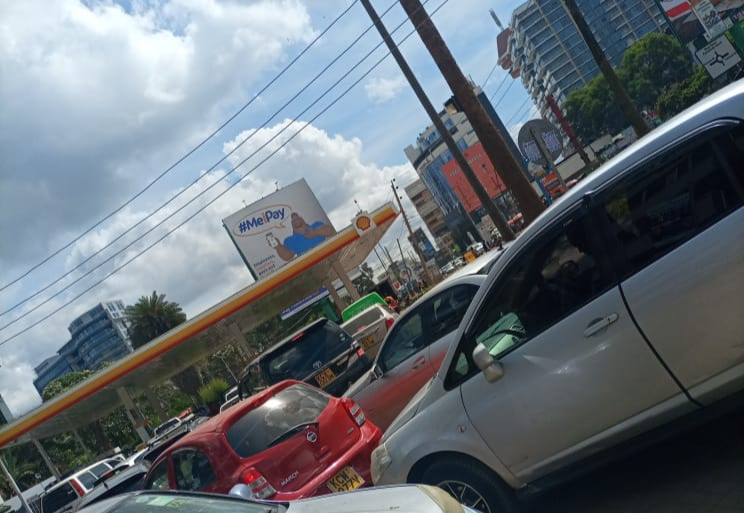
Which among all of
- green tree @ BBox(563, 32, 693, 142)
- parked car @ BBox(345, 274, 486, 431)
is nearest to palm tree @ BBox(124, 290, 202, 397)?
parked car @ BBox(345, 274, 486, 431)

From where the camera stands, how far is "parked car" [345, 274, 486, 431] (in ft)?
22.9

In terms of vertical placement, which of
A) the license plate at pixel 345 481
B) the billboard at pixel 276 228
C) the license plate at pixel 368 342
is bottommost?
the license plate at pixel 345 481

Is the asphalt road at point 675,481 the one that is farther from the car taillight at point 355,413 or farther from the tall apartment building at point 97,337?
the tall apartment building at point 97,337

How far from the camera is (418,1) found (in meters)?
12.3

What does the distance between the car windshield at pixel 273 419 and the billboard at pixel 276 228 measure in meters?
34.8

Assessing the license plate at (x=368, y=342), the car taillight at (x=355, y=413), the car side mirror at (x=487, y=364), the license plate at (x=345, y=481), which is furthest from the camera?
the license plate at (x=368, y=342)

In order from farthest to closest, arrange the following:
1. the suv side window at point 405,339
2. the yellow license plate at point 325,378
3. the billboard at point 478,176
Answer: the billboard at point 478,176 < the yellow license plate at point 325,378 < the suv side window at point 405,339

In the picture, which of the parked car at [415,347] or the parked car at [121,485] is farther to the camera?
the parked car at [121,485]

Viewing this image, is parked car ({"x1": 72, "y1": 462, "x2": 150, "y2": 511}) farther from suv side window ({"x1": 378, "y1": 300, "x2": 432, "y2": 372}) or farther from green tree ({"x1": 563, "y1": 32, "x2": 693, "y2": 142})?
green tree ({"x1": 563, "y1": 32, "x2": 693, "y2": 142})

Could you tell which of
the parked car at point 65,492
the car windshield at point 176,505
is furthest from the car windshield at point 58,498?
the car windshield at point 176,505

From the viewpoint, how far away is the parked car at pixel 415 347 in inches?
275

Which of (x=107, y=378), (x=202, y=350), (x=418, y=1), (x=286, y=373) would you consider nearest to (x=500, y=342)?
(x=286, y=373)

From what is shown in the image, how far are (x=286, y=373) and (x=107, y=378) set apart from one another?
17586 mm

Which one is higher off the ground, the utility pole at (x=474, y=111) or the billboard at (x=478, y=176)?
the billboard at (x=478, y=176)
